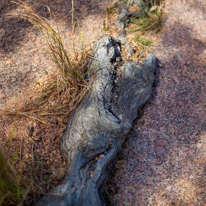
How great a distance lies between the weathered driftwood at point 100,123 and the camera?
1.47m

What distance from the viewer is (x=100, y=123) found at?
1.74 m

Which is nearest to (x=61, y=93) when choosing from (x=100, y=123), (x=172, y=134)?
(x=100, y=123)

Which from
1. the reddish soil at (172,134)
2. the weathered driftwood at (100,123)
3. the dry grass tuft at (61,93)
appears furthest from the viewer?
the dry grass tuft at (61,93)

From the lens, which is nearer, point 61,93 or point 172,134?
point 172,134

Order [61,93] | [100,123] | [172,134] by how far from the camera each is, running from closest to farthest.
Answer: [100,123], [172,134], [61,93]

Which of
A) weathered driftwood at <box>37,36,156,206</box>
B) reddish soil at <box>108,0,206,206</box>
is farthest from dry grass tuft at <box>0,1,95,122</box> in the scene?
reddish soil at <box>108,0,206,206</box>

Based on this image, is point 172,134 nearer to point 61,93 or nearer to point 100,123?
point 100,123

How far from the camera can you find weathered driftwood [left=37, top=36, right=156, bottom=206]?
147 cm

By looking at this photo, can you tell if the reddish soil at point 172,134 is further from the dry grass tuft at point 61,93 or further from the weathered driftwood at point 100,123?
the dry grass tuft at point 61,93

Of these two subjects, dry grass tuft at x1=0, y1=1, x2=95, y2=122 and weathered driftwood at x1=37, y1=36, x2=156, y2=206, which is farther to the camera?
dry grass tuft at x1=0, y1=1, x2=95, y2=122

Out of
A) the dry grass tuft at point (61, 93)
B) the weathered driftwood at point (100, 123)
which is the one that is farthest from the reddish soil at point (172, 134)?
the dry grass tuft at point (61, 93)

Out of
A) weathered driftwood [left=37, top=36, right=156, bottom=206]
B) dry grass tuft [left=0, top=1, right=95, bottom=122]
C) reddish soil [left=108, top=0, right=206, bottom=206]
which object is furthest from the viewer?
dry grass tuft [left=0, top=1, right=95, bottom=122]

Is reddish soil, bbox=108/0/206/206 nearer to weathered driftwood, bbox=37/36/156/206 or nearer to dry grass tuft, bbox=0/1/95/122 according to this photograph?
weathered driftwood, bbox=37/36/156/206

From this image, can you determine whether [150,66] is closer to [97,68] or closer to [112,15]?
[97,68]
